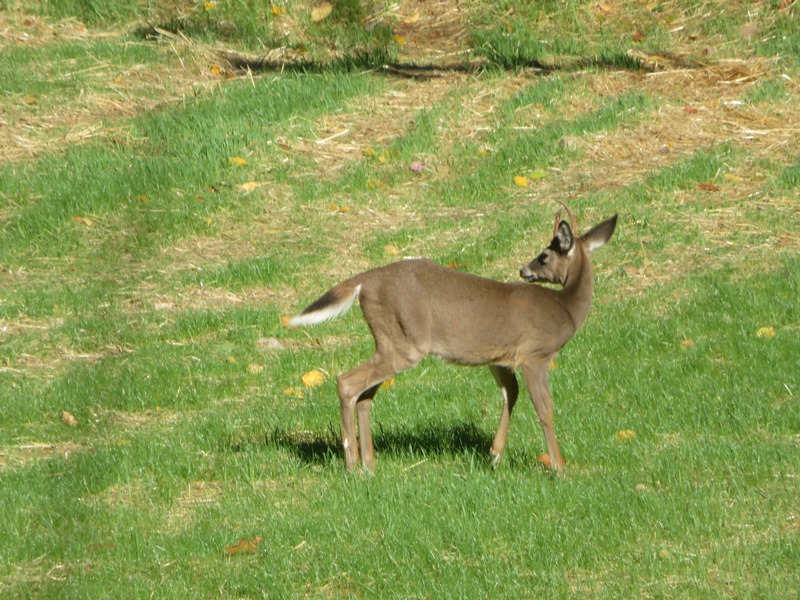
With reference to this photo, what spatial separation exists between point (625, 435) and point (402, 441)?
1.29 m

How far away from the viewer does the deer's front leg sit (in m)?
6.78

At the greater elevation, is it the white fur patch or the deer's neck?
the white fur patch

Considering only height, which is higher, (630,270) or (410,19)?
(410,19)

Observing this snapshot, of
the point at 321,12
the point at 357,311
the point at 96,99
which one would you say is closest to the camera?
the point at 357,311


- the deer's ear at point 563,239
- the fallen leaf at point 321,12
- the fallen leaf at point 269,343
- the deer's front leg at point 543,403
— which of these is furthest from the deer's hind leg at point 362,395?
the fallen leaf at point 321,12

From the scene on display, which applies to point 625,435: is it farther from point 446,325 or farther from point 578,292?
point 446,325

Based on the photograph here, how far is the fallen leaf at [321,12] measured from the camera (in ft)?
53.6

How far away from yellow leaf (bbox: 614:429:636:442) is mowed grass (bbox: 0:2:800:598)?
0.05 ft

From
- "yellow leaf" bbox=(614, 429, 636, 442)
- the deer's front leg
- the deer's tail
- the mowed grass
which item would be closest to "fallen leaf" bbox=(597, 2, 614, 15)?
the mowed grass

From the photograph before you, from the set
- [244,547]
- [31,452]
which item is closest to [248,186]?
[31,452]

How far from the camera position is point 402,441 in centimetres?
755

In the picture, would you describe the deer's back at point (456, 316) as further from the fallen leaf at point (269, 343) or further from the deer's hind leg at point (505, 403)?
the fallen leaf at point (269, 343)

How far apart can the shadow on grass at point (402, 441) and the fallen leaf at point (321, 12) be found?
31.3ft

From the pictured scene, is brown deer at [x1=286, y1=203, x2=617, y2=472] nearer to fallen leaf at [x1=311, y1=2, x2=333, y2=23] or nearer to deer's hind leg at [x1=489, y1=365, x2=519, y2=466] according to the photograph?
deer's hind leg at [x1=489, y1=365, x2=519, y2=466]
